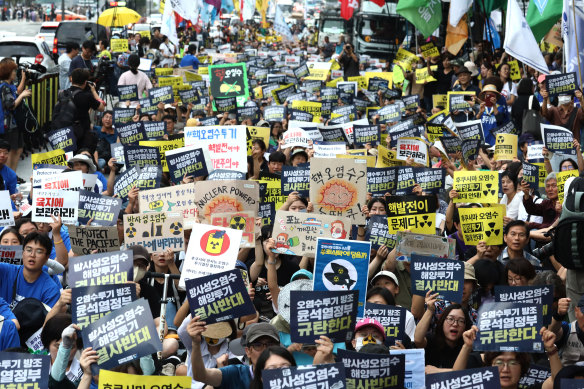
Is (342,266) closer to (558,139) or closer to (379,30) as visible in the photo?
(558,139)

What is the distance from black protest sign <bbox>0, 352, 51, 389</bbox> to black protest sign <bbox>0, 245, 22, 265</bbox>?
274 centimetres

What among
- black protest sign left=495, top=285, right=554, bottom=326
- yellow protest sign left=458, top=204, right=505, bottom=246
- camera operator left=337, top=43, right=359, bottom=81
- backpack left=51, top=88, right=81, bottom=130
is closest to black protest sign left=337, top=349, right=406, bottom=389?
black protest sign left=495, top=285, right=554, bottom=326

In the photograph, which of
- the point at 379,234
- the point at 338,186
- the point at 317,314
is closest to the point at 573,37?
the point at 338,186

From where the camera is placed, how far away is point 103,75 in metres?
22.4

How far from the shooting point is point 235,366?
20.1 ft

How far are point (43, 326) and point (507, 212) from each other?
507 cm

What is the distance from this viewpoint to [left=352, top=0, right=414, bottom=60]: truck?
34.2m

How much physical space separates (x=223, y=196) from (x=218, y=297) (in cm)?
321

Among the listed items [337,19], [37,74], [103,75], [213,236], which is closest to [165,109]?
[37,74]

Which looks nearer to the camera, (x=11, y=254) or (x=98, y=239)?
(x=11, y=254)

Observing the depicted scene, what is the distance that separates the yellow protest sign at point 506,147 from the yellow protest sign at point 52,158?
497 cm

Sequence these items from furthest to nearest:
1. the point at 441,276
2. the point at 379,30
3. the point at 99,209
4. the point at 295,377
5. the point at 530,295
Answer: the point at 379,30 < the point at 99,209 < the point at 441,276 < the point at 530,295 < the point at 295,377

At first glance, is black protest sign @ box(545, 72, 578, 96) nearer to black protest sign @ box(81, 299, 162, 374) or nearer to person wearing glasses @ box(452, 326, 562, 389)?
person wearing glasses @ box(452, 326, 562, 389)

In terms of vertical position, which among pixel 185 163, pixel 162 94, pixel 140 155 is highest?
pixel 162 94
